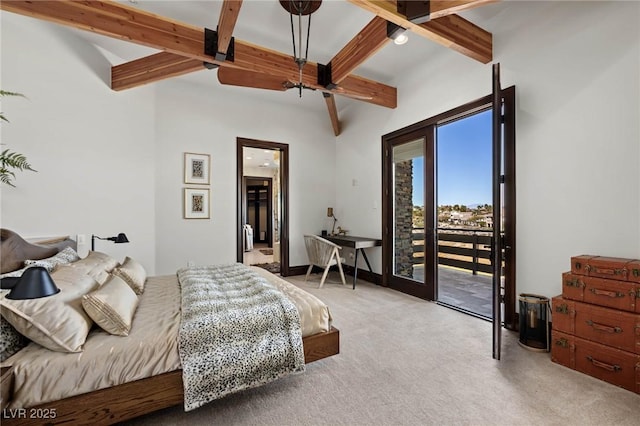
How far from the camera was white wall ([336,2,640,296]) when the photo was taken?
84.0 inches

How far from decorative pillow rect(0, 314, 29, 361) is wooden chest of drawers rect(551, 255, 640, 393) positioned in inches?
138

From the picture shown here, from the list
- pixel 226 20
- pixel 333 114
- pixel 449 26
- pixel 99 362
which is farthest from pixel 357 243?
pixel 99 362

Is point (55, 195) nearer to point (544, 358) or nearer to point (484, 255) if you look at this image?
point (544, 358)

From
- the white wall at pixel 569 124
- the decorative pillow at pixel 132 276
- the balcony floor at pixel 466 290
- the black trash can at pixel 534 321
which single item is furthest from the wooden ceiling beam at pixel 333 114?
the black trash can at pixel 534 321

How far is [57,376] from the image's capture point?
132 centimetres

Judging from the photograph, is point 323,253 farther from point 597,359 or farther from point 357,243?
point 597,359

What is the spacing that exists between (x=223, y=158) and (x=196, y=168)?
47 cm

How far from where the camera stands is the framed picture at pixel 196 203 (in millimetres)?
4422

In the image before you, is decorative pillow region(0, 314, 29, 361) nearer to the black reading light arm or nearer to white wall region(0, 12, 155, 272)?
the black reading light arm

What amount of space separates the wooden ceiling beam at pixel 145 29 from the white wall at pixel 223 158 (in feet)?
4.16

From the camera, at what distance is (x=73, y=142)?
312cm

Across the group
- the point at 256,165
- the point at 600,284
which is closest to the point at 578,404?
the point at 600,284

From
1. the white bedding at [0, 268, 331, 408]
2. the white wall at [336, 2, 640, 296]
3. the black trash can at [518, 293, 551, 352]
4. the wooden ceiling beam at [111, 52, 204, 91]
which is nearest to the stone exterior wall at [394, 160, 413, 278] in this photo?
the white wall at [336, 2, 640, 296]

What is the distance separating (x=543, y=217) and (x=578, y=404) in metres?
1.56
